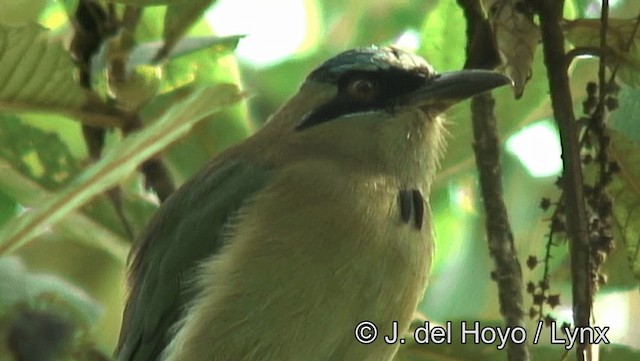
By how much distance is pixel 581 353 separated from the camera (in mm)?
2342

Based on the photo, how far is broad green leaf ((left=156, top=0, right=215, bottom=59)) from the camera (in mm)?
3022

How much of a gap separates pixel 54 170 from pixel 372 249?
0.90 metres

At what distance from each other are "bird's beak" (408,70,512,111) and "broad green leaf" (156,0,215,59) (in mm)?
593

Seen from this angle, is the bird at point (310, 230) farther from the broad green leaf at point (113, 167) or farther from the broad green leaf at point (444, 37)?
the broad green leaf at point (113, 167)

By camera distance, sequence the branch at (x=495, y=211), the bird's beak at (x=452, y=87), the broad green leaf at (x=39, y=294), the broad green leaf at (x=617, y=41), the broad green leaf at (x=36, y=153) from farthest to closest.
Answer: the broad green leaf at (x=36, y=153) < the broad green leaf at (x=39, y=294) < the bird's beak at (x=452, y=87) < the broad green leaf at (x=617, y=41) < the branch at (x=495, y=211)

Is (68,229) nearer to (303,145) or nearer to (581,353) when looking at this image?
(303,145)

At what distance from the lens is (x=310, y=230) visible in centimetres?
294

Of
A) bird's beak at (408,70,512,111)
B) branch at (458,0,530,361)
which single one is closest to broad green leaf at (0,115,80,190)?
Answer: bird's beak at (408,70,512,111)

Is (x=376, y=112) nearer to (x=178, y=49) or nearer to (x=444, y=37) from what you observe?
(x=444, y=37)

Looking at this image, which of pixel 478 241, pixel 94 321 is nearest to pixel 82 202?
pixel 94 321

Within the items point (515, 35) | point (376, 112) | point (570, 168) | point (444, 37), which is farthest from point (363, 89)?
point (570, 168)

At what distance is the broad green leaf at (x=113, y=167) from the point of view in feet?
8.65

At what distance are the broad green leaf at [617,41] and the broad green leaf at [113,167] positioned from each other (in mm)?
803

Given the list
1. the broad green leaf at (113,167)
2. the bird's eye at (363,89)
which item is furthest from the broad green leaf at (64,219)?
the bird's eye at (363,89)
